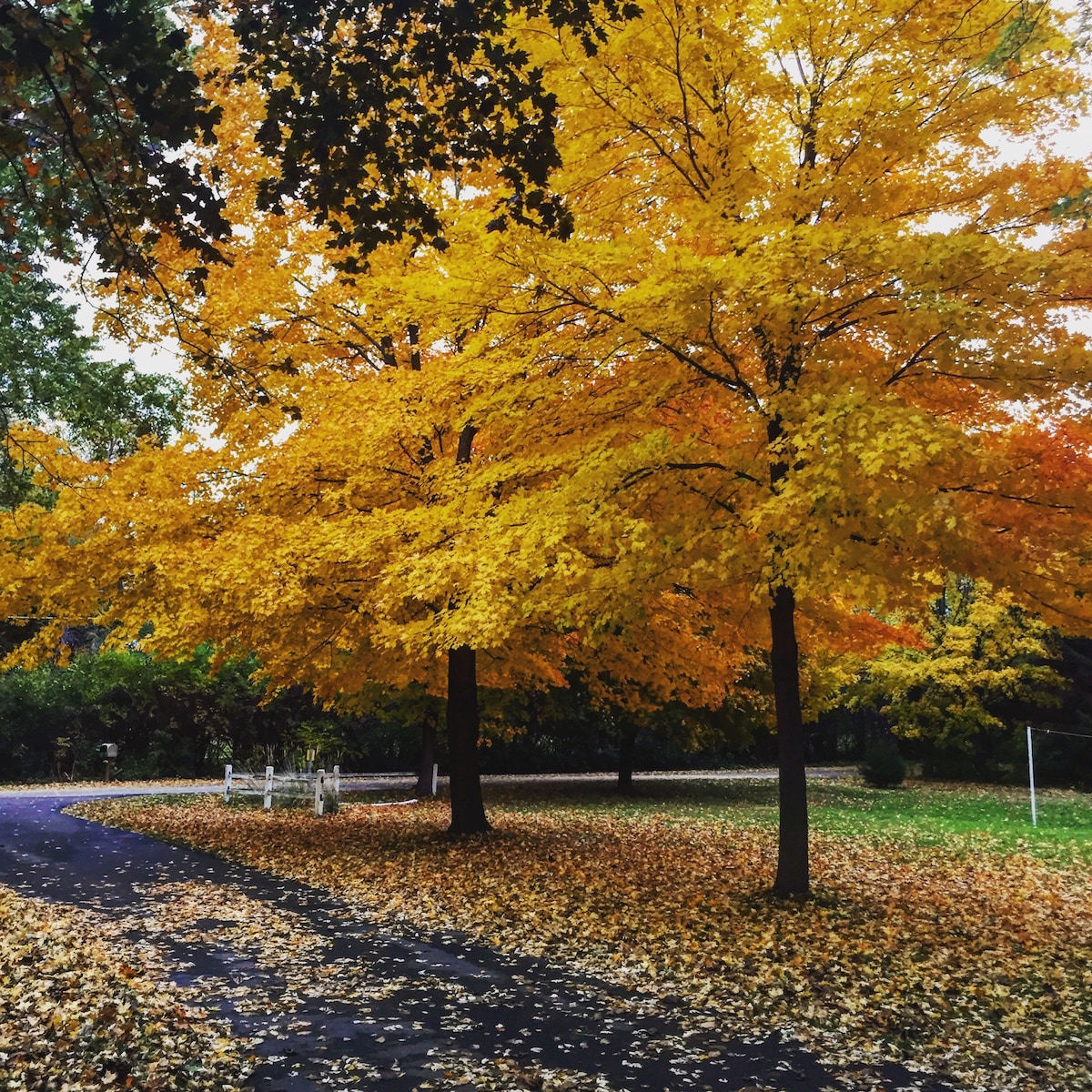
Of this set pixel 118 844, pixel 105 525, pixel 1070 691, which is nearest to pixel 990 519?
Answer: pixel 105 525

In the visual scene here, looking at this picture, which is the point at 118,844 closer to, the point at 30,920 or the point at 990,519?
the point at 30,920

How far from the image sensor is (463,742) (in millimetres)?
13250

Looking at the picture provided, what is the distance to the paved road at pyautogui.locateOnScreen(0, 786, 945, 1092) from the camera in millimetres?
4727

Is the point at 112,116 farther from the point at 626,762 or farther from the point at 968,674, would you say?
the point at 968,674

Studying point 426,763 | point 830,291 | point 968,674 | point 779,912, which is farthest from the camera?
point 968,674

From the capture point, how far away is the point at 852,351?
809 cm

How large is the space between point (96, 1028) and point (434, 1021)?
74.9 inches

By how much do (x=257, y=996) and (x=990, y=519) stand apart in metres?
6.63

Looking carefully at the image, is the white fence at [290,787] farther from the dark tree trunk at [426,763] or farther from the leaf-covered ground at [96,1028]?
the leaf-covered ground at [96,1028]

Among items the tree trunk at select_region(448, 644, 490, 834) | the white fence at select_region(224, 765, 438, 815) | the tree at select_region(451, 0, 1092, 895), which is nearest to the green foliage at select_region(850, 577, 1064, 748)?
the white fence at select_region(224, 765, 438, 815)

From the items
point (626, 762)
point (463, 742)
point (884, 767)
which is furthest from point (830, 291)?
point (884, 767)

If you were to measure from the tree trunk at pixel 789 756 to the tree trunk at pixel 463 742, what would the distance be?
5.11 meters

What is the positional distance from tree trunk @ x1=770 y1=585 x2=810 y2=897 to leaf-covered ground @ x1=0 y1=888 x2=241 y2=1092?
572 centimetres

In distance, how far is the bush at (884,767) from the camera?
28141 mm
